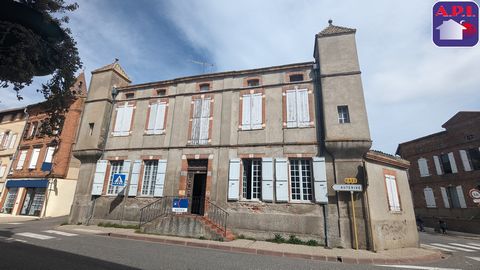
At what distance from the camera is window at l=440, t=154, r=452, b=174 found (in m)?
22.2

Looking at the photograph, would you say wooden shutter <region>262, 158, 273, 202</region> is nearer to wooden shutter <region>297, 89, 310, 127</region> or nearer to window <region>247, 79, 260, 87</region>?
wooden shutter <region>297, 89, 310, 127</region>

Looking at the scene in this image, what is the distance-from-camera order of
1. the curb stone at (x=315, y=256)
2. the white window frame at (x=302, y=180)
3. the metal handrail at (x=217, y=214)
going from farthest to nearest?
the metal handrail at (x=217, y=214), the white window frame at (x=302, y=180), the curb stone at (x=315, y=256)

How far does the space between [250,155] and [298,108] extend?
11.1 ft

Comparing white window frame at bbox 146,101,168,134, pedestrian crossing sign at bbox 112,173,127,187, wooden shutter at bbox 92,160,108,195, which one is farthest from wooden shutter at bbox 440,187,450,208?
wooden shutter at bbox 92,160,108,195

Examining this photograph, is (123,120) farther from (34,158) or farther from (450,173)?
(450,173)

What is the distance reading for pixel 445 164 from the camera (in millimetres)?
22641

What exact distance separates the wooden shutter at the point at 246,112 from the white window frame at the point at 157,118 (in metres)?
4.89

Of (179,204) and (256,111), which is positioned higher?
(256,111)

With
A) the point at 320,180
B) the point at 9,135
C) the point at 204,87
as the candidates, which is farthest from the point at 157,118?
the point at 9,135

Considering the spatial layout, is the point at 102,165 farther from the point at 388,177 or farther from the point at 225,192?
the point at 388,177

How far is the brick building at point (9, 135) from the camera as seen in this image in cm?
2217

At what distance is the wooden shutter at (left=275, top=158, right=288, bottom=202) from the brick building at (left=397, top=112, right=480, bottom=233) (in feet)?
58.6

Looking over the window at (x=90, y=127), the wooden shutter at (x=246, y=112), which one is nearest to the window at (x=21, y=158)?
the window at (x=90, y=127)

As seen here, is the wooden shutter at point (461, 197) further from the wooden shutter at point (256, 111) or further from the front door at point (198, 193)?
the front door at point (198, 193)
